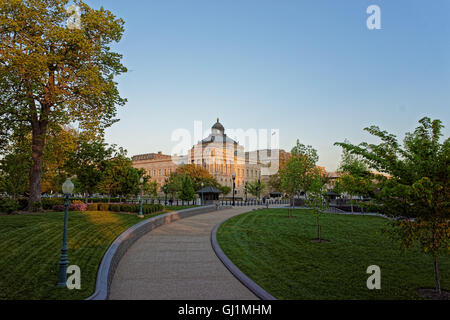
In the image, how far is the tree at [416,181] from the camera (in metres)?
7.29

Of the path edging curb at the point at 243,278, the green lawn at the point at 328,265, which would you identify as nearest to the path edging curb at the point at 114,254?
the path edging curb at the point at 243,278

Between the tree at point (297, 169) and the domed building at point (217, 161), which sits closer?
the tree at point (297, 169)

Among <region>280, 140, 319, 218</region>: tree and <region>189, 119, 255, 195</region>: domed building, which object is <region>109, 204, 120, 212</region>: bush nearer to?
<region>280, 140, 319, 218</region>: tree

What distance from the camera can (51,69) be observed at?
2102cm

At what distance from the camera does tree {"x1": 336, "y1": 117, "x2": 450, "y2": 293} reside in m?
7.29

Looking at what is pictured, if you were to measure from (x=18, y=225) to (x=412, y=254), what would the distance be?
18.2 meters

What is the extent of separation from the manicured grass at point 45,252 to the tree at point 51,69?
7601 millimetres

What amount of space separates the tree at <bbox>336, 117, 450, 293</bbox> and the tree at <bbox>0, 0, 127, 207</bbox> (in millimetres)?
18797

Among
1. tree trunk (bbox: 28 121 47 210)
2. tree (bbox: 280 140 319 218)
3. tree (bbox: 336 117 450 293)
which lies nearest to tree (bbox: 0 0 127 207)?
tree trunk (bbox: 28 121 47 210)

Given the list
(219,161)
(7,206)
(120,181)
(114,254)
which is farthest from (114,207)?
(219,161)

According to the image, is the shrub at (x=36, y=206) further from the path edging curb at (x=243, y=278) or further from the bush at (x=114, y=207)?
the path edging curb at (x=243, y=278)

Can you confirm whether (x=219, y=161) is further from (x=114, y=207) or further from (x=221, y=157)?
(x=114, y=207)

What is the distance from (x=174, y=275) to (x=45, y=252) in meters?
4.89

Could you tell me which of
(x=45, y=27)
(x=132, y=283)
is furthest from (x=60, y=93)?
(x=132, y=283)
